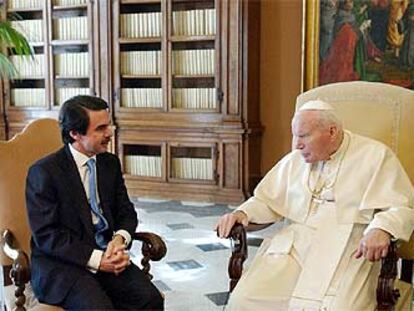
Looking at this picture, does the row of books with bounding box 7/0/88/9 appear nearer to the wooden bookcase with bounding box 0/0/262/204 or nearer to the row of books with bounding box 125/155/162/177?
the wooden bookcase with bounding box 0/0/262/204

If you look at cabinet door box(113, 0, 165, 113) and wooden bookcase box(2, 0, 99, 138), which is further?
wooden bookcase box(2, 0, 99, 138)

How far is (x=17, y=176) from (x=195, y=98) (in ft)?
11.7

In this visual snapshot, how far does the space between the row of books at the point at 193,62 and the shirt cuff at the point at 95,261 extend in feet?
12.6

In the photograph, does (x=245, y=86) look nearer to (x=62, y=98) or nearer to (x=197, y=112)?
(x=197, y=112)

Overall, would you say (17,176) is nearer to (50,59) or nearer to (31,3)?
(50,59)

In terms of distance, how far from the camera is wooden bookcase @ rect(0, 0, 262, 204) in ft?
18.3

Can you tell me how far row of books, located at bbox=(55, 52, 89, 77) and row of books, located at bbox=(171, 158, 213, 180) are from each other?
1.41 metres

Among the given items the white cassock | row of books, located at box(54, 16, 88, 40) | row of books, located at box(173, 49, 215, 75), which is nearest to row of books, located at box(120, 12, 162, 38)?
row of books, located at box(173, 49, 215, 75)

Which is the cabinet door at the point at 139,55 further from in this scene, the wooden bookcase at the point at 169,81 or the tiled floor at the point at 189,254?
the tiled floor at the point at 189,254

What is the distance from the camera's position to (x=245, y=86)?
5543mm

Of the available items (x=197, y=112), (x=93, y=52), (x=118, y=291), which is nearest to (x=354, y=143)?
(x=118, y=291)

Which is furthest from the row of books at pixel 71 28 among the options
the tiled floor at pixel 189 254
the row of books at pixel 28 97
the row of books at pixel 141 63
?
the tiled floor at pixel 189 254

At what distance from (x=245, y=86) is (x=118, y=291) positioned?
3.64 m

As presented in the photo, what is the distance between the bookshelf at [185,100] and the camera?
18.3ft
